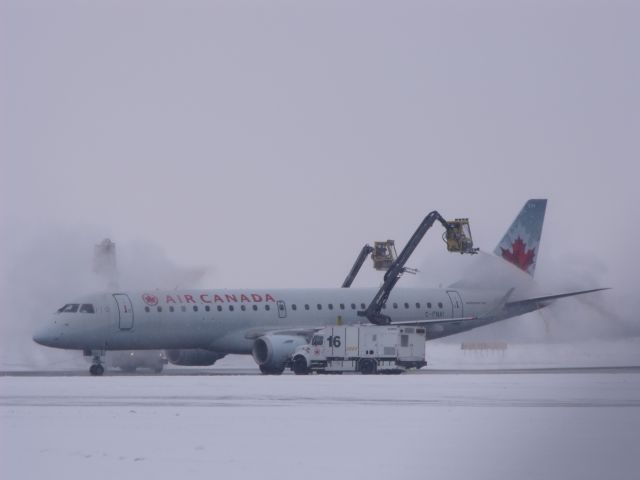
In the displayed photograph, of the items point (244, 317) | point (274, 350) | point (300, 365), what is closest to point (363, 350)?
point (300, 365)

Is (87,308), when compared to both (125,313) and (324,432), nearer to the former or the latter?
(125,313)

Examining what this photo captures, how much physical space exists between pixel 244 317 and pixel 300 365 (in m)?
6.91

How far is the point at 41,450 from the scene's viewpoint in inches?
1105

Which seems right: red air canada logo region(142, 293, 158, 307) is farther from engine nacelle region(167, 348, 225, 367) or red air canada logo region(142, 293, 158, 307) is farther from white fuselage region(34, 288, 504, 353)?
engine nacelle region(167, 348, 225, 367)

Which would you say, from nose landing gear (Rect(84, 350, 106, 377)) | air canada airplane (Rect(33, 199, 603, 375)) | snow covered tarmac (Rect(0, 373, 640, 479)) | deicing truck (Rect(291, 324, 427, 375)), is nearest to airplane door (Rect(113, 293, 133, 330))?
air canada airplane (Rect(33, 199, 603, 375))

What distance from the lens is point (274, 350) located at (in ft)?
226

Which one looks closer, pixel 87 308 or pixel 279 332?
pixel 87 308

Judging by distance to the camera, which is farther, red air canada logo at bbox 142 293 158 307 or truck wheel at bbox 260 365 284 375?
red air canada logo at bbox 142 293 158 307

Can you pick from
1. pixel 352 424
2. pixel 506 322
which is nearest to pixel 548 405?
pixel 352 424

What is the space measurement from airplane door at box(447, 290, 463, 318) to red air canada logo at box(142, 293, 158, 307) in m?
18.5

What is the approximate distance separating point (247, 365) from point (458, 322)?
50.3ft

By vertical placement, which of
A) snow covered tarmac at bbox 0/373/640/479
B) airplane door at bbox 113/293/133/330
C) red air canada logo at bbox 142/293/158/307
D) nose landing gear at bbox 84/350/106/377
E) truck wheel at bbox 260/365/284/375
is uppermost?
red air canada logo at bbox 142/293/158/307

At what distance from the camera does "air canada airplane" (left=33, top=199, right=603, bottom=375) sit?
69625mm

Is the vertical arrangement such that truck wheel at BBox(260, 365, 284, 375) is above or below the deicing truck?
below
